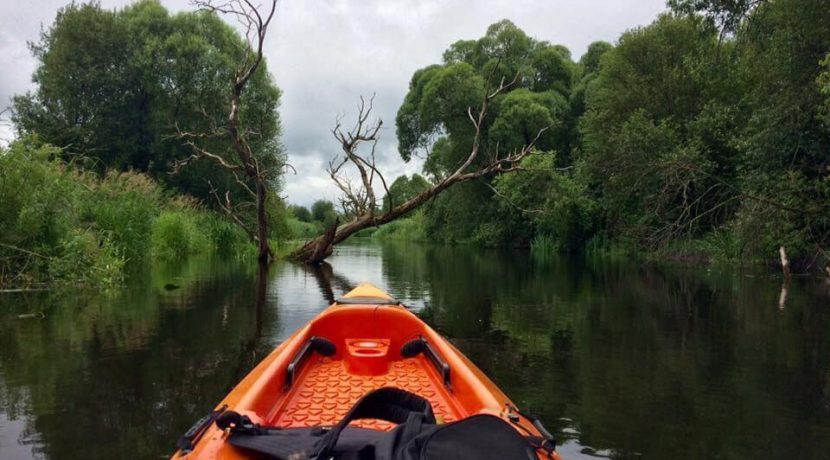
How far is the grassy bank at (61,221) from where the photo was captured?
9.04 m

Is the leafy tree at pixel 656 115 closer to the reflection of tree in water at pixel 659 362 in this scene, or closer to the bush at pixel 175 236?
the reflection of tree in water at pixel 659 362

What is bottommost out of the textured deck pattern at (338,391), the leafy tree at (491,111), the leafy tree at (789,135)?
the textured deck pattern at (338,391)

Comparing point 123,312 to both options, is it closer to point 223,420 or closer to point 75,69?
point 223,420

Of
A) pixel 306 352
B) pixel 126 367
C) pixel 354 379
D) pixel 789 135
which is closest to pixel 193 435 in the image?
pixel 354 379

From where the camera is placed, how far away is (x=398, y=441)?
2217mm

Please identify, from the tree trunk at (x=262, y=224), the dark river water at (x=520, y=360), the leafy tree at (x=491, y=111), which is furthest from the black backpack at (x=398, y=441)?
the leafy tree at (x=491, y=111)

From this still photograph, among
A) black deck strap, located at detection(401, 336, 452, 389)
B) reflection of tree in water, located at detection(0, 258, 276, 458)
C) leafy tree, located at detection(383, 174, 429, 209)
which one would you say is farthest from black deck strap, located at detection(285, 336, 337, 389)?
leafy tree, located at detection(383, 174, 429, 209)

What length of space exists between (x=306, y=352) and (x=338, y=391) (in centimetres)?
62

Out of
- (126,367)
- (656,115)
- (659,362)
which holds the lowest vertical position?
(659,362)

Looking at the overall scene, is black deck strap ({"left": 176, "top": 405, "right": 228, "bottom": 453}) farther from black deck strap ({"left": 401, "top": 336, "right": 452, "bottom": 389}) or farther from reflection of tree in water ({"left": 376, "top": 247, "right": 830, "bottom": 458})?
reflection of tree in water ({"left": 376, "top": 247, "right": 830, "bottom": 458})

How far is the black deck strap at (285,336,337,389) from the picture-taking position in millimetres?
3862

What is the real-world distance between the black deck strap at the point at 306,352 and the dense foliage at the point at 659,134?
9982mm

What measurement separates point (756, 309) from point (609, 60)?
2038 centimetres

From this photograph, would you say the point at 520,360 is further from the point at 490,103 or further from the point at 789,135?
the point at 490,103
